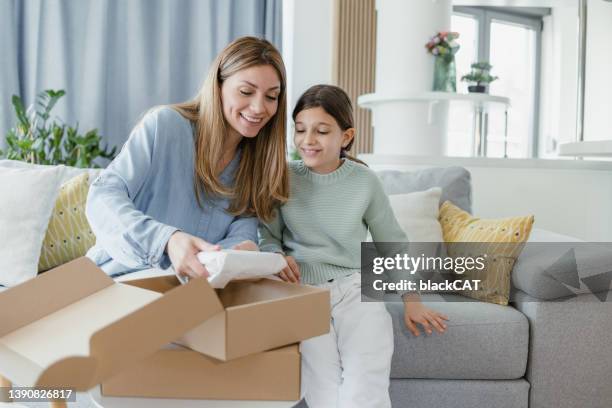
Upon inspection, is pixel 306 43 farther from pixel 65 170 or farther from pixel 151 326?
Answer: pixel 151 326

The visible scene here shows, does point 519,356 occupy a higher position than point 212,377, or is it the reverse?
point 212,377

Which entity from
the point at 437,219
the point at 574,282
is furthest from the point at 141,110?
the point at 574,282

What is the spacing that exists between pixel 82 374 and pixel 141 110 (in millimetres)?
3541

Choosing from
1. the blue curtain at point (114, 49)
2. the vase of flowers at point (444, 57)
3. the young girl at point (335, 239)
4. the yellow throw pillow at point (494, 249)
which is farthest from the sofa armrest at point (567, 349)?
the blue curtain at point (114, 49)

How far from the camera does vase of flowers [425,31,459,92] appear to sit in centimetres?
317

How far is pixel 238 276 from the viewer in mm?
919

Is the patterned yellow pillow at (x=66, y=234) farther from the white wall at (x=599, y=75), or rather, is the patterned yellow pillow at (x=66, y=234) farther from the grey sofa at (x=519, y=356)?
the white wall at (x=599, y=75)

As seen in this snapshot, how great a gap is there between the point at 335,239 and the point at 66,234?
1030 millimetres

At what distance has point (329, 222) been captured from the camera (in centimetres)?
156

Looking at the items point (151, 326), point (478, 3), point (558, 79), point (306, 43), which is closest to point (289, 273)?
point (151, 326)

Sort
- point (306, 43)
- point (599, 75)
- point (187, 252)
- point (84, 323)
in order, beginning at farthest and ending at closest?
1. point (599, 75)
2. point (306, 43)
3. point (187, 252)
4. point (84, 323)

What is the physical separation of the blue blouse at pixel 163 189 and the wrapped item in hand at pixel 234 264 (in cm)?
43

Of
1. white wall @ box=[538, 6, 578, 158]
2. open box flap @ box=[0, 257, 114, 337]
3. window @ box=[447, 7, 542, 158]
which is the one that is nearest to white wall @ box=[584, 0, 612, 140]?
white wall @ box=[538, 6, 578, 158]

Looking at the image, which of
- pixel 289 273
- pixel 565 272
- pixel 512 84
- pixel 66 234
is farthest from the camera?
pixel 512 84
